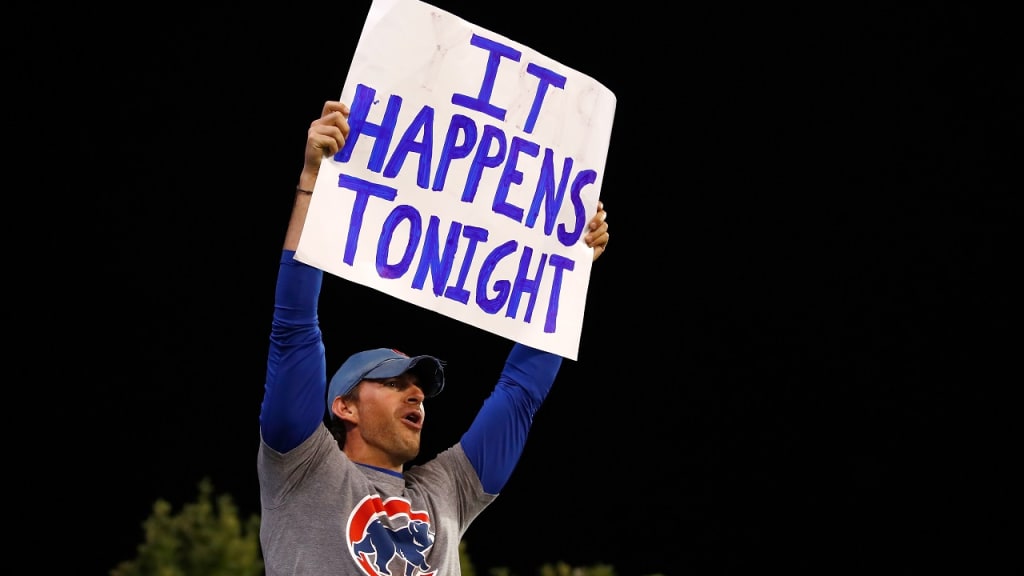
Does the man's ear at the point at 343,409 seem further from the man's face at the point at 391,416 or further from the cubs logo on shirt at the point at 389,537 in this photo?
the cubs logo on shirt at the point at 389,537

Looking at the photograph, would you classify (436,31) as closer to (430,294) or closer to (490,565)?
(430,294)

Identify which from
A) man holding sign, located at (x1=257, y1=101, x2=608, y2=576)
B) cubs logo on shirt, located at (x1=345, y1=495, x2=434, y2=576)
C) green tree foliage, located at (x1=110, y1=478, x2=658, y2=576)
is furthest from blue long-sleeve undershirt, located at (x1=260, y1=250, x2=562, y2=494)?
green tree foliage, located at (x1=110, y1=478, x2=658, y2=576)

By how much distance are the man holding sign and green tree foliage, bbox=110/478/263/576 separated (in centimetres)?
131

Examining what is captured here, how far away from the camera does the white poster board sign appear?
183 centimetres

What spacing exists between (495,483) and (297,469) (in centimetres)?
39

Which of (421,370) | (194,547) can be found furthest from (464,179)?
(194,547)

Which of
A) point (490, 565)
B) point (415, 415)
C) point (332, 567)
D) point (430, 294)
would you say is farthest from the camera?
point (490, 565)

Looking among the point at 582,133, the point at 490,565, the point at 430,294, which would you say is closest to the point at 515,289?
the point at 430,294

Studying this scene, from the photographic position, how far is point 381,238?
6.01 feet

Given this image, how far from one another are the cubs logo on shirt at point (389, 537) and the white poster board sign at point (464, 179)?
30 cm

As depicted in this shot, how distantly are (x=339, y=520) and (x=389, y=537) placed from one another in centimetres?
8

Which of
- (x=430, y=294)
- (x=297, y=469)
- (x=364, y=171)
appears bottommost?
(x=297, y=469)

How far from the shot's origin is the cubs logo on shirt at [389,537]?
1.78 metres

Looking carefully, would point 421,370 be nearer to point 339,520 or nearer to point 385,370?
point 385,370
